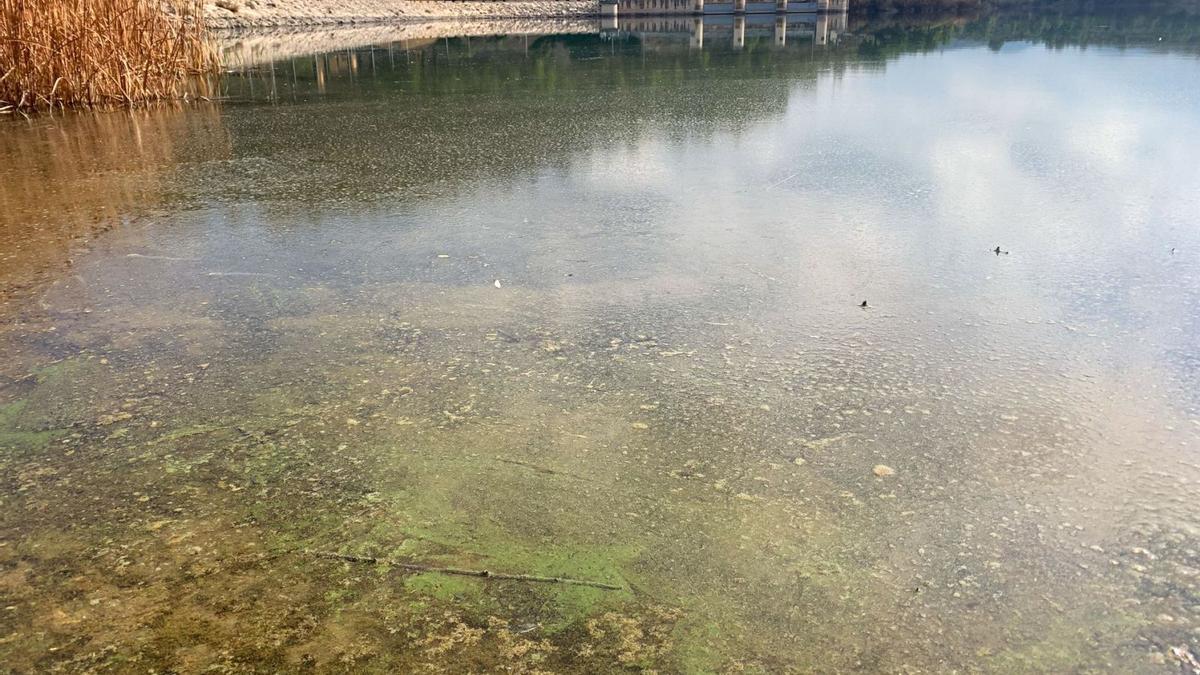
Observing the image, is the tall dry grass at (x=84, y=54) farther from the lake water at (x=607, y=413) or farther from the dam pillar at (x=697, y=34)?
the dam pillar at (x=697, y=34)

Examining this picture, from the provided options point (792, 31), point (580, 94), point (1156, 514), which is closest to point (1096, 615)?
point (1156, 514)

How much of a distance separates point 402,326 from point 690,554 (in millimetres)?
1076

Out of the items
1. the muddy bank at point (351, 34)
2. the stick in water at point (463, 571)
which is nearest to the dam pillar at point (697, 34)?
the muddy bank at point (351, 34)

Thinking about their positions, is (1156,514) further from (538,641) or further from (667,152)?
(667,152)

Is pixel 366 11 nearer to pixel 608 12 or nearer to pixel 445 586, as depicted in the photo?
pixel 608 12

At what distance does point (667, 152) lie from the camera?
3969mm

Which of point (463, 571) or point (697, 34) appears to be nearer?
point (463, 571)

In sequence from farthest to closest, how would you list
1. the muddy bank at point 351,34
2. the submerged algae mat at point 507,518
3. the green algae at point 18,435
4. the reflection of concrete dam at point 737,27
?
the reflection of concrete dam at point 737,27
the muddy bank at point 351,34
the green algae at point 18,435
the submerged algae mat at point 507,518

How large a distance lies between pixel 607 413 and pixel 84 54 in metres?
5.06

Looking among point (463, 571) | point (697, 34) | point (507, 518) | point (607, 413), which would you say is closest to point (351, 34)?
point (697, 34)

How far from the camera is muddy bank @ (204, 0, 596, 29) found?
49.9 feet

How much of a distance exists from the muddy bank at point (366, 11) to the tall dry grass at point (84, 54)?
989cm

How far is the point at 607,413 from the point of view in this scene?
165 centimetres

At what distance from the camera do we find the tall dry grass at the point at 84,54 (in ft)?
15.9
